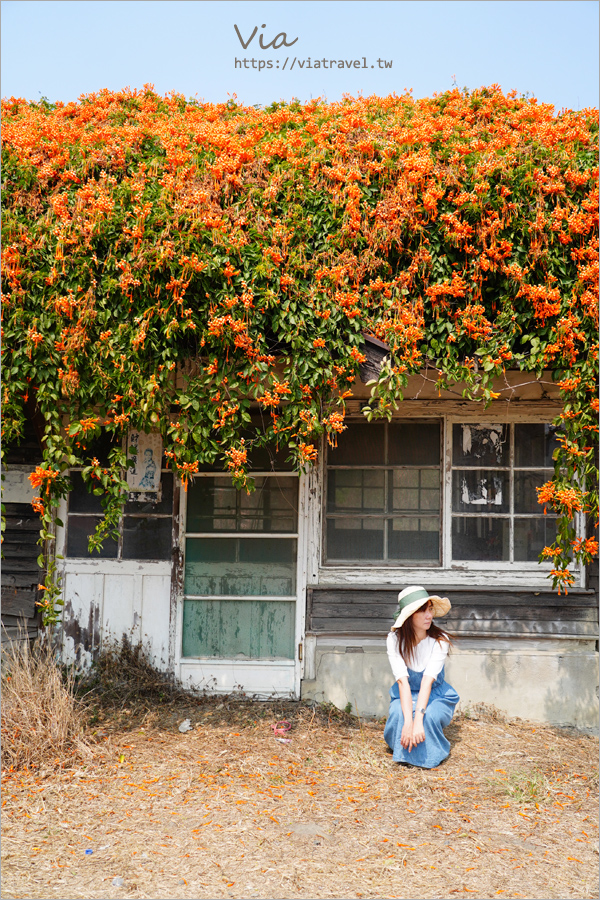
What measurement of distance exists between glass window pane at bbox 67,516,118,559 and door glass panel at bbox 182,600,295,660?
30.7 inches

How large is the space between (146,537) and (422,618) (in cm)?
240

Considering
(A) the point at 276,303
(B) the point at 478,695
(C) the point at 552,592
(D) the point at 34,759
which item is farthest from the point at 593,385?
(D) the point at 34,759

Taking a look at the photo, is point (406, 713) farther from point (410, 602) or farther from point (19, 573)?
point (19, 573)

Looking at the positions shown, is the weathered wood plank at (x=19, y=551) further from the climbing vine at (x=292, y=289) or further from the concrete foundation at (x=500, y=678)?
the concrete foundation at (x=500, y=678)

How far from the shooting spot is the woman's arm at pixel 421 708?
4.02 metres

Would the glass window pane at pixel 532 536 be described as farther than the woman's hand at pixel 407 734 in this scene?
Yes

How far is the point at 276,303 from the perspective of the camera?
4176mm

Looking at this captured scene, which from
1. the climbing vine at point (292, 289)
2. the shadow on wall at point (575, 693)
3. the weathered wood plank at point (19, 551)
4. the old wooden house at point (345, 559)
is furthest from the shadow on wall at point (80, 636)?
the shadow on wall at point (575, 693)

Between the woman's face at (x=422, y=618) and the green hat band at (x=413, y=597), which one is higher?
the green hat band at (x=413, y=597)

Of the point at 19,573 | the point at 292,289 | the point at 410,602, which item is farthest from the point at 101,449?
the point at 410,602

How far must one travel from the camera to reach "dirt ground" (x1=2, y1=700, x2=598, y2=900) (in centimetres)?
289

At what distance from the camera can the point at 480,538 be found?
523 centimetres

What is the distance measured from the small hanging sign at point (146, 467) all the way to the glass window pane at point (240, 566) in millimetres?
572

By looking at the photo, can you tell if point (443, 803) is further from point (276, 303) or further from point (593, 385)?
point (276, 303)
